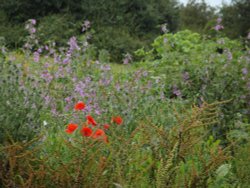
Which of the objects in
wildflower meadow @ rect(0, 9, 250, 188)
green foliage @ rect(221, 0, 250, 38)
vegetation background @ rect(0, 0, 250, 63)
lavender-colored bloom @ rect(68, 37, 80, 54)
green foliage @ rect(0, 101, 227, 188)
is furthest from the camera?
green foliage @ rect(221, 0, 250, 38)

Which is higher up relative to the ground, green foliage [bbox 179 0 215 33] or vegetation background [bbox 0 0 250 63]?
green foliage [bbox 179 0 215 33]

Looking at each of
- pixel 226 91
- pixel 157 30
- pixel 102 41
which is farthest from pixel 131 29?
pixel 226 91

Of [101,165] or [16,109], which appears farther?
[16,109]

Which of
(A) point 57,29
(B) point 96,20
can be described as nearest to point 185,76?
(A) point 57,29

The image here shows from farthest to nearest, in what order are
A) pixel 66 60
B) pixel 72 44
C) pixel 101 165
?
pixel 72 44
pixel 66 60
pixel 101 165

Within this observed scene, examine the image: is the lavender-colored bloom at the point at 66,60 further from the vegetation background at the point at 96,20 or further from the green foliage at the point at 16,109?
the vegetation background at the point at 96,20

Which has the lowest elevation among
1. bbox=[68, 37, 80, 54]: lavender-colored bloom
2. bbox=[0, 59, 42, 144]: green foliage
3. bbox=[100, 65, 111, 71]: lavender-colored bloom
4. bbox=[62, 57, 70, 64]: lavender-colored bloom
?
bbox=[0, 59, 42, 144]: green foliage

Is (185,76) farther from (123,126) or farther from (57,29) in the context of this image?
(57,29)

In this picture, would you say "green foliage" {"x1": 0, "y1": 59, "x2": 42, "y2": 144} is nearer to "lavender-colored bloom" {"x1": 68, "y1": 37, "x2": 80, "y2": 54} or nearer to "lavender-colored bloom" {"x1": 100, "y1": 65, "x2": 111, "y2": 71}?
"lavender-colored bloom" {"x1": 100, "y1": 65, "x2": 111, "y2": 71}

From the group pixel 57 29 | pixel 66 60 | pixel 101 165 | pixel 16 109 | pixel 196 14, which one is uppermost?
pixel 196 14

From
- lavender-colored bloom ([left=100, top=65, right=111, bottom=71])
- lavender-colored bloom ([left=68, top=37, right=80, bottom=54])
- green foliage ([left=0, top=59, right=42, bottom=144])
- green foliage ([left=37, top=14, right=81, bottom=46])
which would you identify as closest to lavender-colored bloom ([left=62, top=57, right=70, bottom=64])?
lavender-colored bloom ([left=68, top=37, right=80, bottom=54])

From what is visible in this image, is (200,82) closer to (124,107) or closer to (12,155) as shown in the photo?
(124,107)

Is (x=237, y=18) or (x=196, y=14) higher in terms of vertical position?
(x=196, y=14)

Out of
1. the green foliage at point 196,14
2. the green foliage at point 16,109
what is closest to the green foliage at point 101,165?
the green foliage at point 16,109
